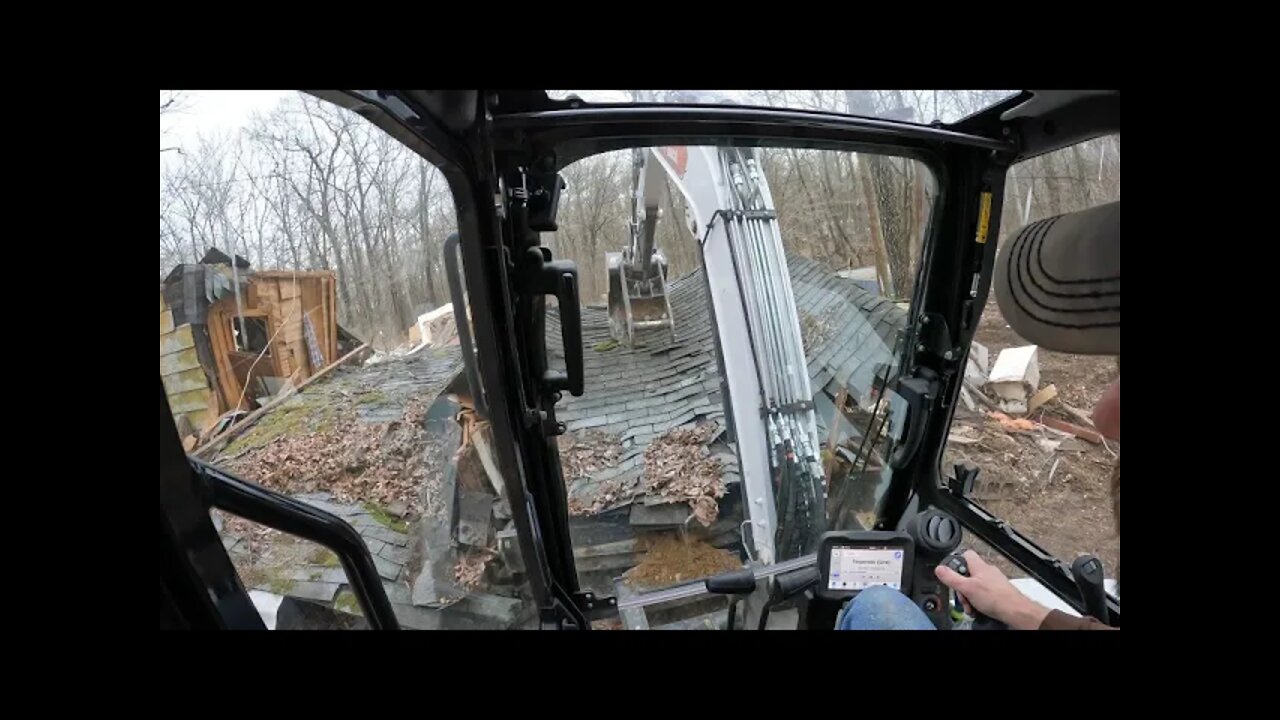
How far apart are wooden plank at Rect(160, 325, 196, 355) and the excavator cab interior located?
21 centimetres

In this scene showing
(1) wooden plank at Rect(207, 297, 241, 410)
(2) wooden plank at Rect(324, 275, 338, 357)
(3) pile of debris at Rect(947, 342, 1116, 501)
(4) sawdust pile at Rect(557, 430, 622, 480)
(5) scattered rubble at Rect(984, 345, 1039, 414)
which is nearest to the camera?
(1) wooden plank at Rect(207, 297, 241, 410)

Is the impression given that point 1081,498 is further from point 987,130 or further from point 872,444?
point 987,130

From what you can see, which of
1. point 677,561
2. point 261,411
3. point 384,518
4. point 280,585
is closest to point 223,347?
point 261,411

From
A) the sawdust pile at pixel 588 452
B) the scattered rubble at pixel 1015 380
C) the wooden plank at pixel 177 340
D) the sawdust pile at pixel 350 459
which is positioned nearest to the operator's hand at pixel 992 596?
the sawdust pile at pixel 588 452

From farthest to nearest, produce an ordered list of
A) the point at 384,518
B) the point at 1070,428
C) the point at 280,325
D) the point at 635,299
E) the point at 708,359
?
the point at 1070,428 → the point at 635,299 → the point at 708,359 → the point at 384,518 → the point at 280,325

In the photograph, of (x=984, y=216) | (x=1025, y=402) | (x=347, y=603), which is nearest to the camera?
(x=347, y=603)

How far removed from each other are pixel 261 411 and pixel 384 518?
1.60 feet

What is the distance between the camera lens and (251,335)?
122 cm

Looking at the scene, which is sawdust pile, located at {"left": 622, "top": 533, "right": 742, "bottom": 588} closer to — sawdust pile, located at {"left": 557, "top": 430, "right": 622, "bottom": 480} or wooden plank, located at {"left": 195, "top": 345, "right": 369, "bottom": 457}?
→ sawdust pile, located at {"left": 557, "top": 430, "right": 622, "bottom": 480}

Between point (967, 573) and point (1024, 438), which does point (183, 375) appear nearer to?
point (967, 573)

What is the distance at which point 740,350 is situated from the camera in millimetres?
2584

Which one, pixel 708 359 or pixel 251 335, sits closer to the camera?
pixel 251 335

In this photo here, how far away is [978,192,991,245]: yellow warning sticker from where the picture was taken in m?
2.04

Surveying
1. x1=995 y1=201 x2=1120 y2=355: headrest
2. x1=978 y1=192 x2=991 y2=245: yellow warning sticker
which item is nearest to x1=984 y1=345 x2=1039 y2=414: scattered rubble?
x1=978 y1=192 x2=991 y2=245: yellow warning sticker
